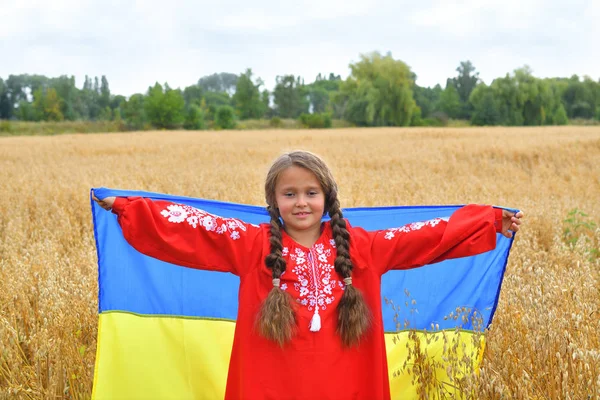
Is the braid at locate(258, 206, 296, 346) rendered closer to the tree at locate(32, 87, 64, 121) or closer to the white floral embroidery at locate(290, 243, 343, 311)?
the white floral embroidery at locate(290, 243, 343, 311)

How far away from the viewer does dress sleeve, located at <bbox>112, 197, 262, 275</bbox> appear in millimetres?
2529

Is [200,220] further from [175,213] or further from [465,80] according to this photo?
[465,80]

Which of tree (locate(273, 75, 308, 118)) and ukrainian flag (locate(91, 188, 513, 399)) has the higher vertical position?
tree (locate(273, 75, 308, 118))

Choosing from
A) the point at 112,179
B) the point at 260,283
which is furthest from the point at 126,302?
the point at 112,179

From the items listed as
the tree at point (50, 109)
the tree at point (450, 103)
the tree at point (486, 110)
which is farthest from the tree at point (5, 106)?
the tree at point (450, 103)

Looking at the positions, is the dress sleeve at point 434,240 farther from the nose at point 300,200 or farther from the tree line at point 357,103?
the tree line at point 357,103

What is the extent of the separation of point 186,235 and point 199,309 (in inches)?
42.5

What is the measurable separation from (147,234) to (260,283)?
55 centimetres

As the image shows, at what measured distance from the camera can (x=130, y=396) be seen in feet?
10.7

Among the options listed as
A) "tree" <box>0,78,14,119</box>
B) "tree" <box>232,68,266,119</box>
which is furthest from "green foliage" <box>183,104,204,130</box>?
"tree" <box>0,78,14,119</box>

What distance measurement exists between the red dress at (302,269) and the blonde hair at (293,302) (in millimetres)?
56

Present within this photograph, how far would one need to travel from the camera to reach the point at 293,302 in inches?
98.4

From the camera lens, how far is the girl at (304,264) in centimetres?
248

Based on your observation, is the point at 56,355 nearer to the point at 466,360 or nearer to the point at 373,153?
the point at 466,360
